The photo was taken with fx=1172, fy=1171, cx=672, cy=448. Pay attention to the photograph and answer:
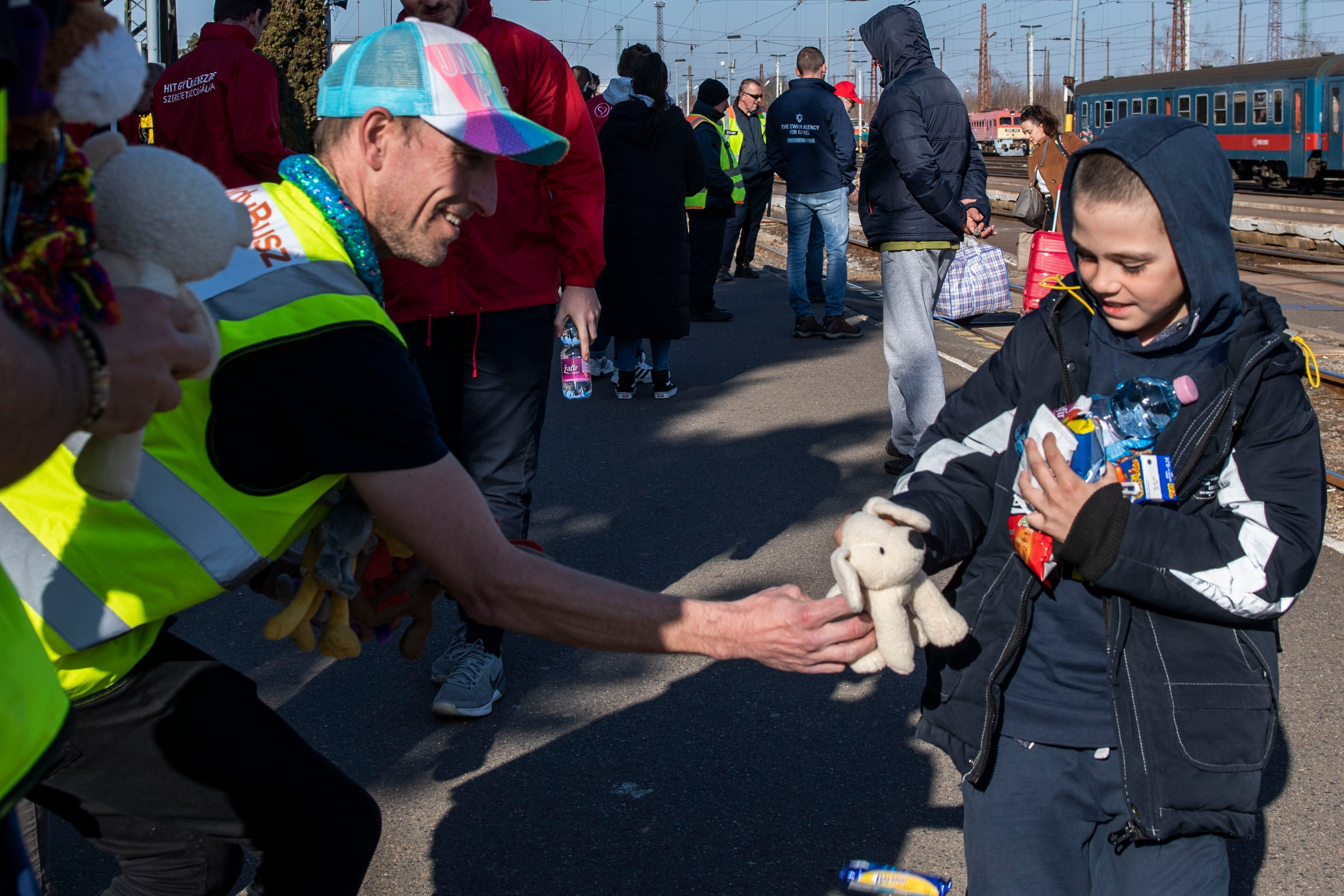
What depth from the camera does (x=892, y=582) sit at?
1916 millimetres

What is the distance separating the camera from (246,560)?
1711 millimetres

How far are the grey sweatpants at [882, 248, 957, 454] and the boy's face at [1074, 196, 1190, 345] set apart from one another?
3723 mm

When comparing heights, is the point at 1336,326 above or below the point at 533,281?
below

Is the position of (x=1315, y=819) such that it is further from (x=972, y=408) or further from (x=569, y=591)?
(x=569, y=591)

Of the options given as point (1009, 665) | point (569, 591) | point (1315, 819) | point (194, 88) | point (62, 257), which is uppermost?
point (194, 88)

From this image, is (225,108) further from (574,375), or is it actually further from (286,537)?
(286,537)

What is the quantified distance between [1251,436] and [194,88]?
5.09m

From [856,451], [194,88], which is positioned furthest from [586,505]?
[194,88]

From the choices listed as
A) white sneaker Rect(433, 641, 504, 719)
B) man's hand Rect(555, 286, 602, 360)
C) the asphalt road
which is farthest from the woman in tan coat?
white sneaker Rect(433, 641, 504, 719)

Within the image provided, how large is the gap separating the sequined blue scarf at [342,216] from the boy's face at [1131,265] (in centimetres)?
125

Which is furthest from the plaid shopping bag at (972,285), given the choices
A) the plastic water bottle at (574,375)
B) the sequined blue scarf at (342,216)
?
the sequined blue scarf at (342,216)

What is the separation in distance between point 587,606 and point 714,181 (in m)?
9.49

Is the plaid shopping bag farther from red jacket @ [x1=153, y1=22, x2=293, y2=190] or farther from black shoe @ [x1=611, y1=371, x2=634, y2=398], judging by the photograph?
red jacket @ [x1=153, y1=22, x2=293, y2=190]

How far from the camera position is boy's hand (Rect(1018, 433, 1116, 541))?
1902 mm
